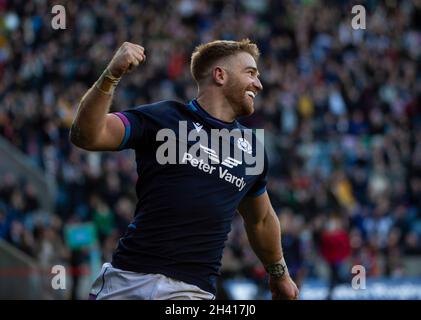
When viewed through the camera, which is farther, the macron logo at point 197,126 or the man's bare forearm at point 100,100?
the macron logo at point 197,126

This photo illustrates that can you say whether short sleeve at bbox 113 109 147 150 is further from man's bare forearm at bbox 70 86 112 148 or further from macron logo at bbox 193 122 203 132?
macron logo at bbox 193 122 203 132

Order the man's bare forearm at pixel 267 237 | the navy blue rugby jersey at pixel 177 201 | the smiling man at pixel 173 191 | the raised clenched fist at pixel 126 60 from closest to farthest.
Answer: the raised clenched fist at pixel 126 60
the smiling man at pixel 173 191
the navy blue rugby jersey at pixel 177 201
the man's bare forearm at pixel 267 237

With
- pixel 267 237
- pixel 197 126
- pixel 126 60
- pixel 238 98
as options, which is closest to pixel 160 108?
pixel 197 126

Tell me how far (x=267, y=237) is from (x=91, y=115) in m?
Result: 1.59

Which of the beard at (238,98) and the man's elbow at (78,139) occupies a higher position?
the beard at (238,98)

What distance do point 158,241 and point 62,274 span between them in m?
8.82

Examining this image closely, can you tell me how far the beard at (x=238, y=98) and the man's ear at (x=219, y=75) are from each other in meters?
0.05

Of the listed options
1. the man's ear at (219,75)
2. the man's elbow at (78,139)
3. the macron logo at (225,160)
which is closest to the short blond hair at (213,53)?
the man's ear at (219,75)

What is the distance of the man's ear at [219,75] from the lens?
5656 mm

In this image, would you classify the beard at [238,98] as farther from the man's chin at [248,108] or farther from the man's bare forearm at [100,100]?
the man's bare forearm at [100,100]

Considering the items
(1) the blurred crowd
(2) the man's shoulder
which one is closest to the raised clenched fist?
(2) the man's shoulder

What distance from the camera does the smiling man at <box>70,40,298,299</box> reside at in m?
5.04

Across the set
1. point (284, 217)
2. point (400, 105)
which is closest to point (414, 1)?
point (400, 105)

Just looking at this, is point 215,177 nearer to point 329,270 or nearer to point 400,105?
point 329,270
